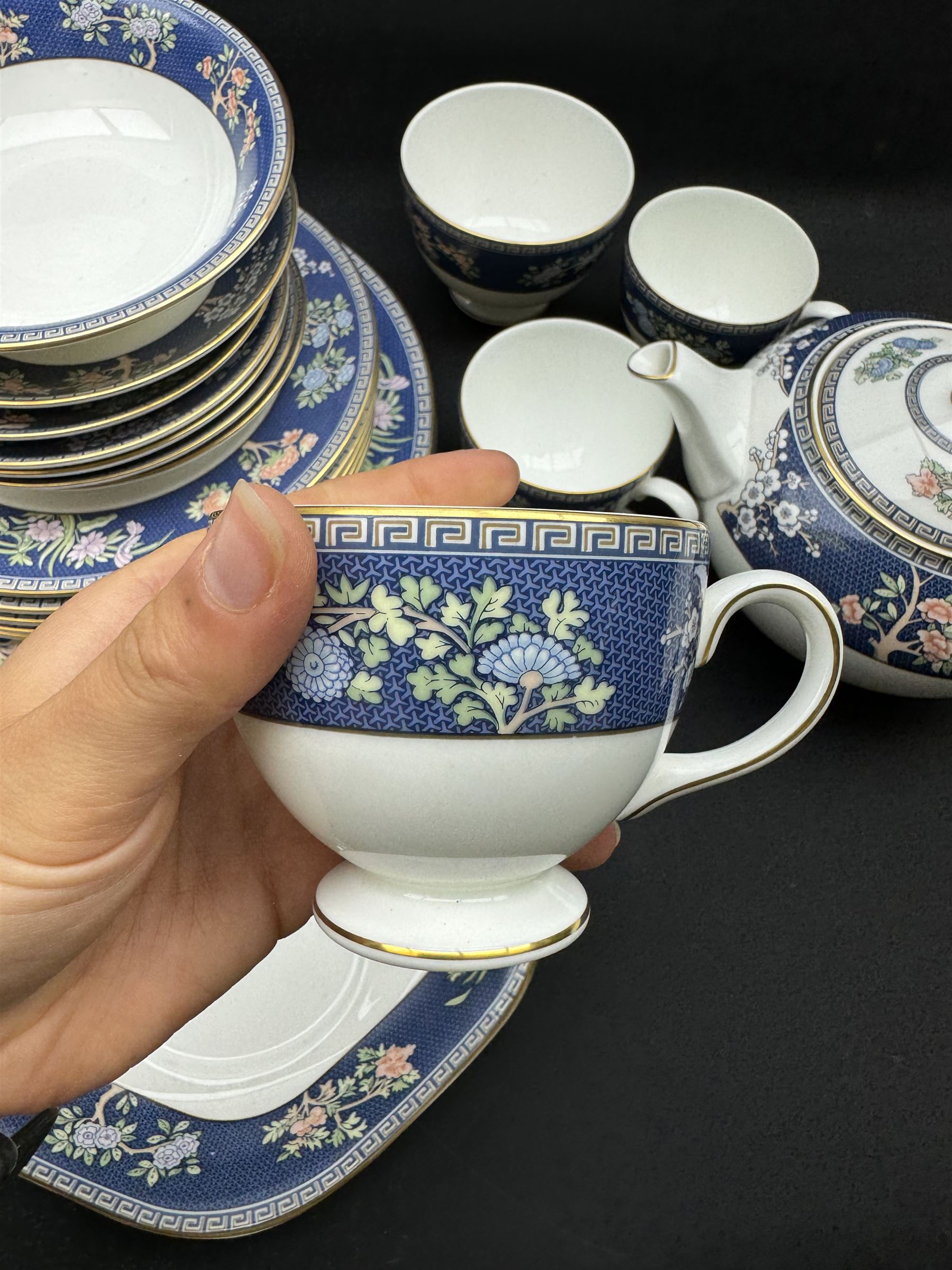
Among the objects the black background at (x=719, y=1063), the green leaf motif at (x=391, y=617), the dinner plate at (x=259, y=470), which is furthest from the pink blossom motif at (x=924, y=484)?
the green leaf motif at (x=391, y=617)

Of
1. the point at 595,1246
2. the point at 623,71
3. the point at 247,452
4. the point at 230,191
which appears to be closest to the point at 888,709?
the point at 595,1246

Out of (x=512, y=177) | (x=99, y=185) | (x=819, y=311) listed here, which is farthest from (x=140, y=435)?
(x=512, y=177)

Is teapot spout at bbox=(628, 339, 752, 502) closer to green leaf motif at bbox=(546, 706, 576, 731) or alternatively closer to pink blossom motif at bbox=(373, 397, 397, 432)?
pink blossom motif at bbox=(373, 397, 397, 432)

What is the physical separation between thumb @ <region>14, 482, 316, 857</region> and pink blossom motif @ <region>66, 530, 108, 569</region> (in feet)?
1.11

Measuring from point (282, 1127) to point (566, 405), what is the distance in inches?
34.0

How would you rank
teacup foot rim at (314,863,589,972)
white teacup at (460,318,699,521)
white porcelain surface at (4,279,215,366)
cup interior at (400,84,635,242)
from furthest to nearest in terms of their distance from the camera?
cup interior at (400,84,635,242), white teacup at (460,318,699,521), white porcelain surface at (4,279,215,366), teacup foot rim at (314,863,589,972)

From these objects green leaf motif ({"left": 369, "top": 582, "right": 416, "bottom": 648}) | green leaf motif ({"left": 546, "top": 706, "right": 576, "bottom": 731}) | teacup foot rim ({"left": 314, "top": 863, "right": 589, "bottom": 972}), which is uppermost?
green leaf motif ({"left": 369, "top": 582, "right": 416, "bottom": 648})

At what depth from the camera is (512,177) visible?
1480 mm

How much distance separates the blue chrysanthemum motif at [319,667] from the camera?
0.52 m

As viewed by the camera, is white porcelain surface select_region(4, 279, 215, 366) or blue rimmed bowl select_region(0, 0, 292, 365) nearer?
white porcelain surface select_region(4, 279, 215, 366)

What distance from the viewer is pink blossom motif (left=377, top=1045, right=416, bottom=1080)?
0.88m

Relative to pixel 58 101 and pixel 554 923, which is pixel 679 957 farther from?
pixel 58 101

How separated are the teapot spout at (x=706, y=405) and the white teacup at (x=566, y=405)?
21 cm

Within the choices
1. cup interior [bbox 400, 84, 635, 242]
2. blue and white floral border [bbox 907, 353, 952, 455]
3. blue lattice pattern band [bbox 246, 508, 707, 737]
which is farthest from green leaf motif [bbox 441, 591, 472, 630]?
cup interior [bbox 400, 84, 635, 242]
